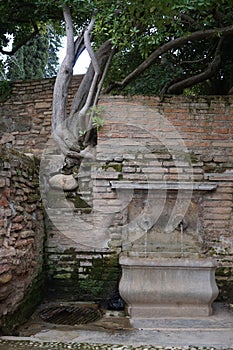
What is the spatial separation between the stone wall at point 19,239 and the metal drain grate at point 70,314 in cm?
19

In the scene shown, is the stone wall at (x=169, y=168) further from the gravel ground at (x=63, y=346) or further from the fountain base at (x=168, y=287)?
the gravel ground at (x=63, y=346)

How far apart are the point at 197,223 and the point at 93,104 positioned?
204 cm

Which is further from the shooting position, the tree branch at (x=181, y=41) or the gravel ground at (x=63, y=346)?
the tree branch at (x=181, y=41)

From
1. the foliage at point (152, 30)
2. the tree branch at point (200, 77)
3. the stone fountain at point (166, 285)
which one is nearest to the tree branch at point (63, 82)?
the foliage at point (152, 30)

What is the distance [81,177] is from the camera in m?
4.68

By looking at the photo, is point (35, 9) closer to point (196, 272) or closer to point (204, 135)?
point (204, 135)

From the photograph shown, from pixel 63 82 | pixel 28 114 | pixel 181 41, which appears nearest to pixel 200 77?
pixel 181 41

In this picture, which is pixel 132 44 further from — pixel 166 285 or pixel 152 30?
pixel 166 285

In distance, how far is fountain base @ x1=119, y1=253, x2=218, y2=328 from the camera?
145 inches

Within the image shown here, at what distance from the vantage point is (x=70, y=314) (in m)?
3.90

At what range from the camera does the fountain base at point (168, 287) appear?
3682 mm

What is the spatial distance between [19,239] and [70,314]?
0.99m

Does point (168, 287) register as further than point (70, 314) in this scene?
No

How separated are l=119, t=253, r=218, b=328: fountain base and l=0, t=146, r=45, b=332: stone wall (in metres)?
0.96
